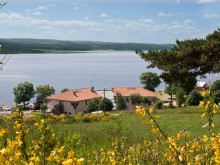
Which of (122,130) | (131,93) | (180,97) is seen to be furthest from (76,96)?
(122,130)

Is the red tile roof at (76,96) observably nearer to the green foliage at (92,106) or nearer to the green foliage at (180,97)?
the green foliage at (92,106)

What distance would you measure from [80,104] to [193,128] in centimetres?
5262

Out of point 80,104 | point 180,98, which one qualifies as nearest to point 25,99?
point 80,104

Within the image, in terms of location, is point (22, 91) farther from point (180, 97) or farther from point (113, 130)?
point (113, 130)

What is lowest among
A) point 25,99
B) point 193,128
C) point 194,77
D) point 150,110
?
point 25,99

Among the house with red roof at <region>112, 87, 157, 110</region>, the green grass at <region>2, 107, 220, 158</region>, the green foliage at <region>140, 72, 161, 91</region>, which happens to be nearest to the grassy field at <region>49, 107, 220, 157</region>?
Result: the green grass at <region>2, 107, 220, 158</region>

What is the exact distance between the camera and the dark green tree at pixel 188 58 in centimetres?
2011

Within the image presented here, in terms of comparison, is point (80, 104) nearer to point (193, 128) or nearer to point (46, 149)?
point (193, 128)

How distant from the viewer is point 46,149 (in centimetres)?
290

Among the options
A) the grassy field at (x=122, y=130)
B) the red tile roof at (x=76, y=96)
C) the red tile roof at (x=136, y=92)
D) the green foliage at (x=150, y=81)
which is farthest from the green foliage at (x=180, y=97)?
the grassy field at (x=122, y=130)

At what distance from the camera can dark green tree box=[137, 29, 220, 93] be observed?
2011cm

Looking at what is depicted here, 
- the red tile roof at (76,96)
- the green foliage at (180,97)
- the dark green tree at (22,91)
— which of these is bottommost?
the dark green tree at (22,91)

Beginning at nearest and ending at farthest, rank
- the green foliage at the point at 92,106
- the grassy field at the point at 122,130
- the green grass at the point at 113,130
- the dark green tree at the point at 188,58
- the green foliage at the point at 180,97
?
the green grass at the point at 113,130 < the grassy field at the point at 122,130 < the dark green tree at the point at 188,58 < the green foliage at the point at 180,97 < the green foliage at the point at 92,106

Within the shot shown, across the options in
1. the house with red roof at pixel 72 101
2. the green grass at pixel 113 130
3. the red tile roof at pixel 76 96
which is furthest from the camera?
the red tile roof at pixel 76 96
